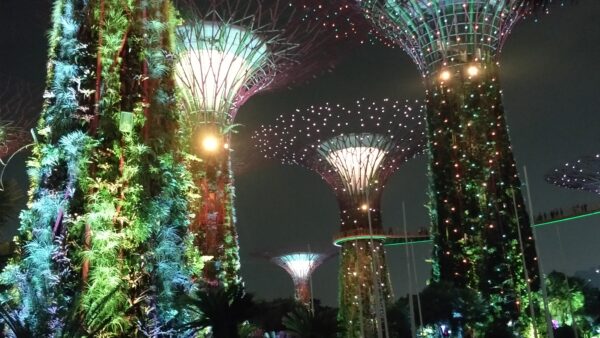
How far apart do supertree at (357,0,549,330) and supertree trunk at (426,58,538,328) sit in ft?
0.11

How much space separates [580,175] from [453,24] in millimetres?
28685

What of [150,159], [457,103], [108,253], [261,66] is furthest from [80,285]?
[457,103]

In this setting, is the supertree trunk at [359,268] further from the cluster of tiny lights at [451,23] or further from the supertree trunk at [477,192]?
the cluster of tiny lights at [451,23]

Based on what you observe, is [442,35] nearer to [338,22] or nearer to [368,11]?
[368,11]

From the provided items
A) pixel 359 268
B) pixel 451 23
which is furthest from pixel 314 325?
pixel 359 268

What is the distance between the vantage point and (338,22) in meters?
21.6

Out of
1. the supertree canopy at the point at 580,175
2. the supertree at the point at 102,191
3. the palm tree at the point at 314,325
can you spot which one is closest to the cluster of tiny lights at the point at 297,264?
the supertree canopy at the point at 580,175

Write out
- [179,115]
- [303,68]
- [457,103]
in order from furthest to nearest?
[457,103]
[303,68]
[179,115]

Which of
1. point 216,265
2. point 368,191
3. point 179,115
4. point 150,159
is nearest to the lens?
point 150,159

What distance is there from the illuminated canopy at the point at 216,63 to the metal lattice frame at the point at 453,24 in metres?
6.48

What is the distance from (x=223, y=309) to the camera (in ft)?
29.7

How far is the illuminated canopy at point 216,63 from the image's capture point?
64.4ft

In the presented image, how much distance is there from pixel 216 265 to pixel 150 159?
416 inches

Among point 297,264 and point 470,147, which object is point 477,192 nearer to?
point 470,147
